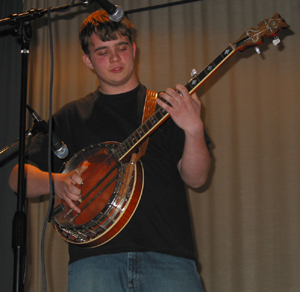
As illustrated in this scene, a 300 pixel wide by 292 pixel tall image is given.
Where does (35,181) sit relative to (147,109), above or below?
below

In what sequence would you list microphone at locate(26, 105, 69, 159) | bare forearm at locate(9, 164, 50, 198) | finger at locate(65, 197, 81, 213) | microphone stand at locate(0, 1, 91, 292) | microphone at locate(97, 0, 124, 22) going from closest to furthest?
1. microphone stand at locate(0, 1, 91, 292)
2. microphone at locate(97, 0, 124, 22)
3. microphone at locate(26, 105, 69, 159)
4. finger at locate(65, 197, 81, 213)
5. bare forearm at locate(9, 164, 50, 198)

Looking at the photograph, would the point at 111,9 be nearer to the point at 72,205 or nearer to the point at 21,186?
the point at 21,186

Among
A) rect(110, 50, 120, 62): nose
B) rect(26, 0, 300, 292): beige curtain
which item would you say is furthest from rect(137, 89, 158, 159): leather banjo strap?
rect(26, 0, 300, 292): beige curtain

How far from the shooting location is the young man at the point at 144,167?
1.54 m

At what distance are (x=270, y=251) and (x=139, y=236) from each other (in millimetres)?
1789

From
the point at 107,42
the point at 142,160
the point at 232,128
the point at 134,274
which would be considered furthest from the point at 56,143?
the point at 232,128

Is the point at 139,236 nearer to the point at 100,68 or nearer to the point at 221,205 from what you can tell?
the point at 100,68

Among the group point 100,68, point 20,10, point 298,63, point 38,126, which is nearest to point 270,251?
point 298,63

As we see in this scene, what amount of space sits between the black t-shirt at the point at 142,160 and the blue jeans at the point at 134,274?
0.04 meters

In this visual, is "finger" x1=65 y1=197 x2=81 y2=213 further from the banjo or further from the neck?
the neck

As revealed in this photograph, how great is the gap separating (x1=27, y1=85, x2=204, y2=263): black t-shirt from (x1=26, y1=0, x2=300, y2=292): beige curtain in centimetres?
149

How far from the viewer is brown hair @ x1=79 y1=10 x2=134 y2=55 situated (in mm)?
2008

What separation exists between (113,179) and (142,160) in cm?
16

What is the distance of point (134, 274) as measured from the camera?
1531 mm
